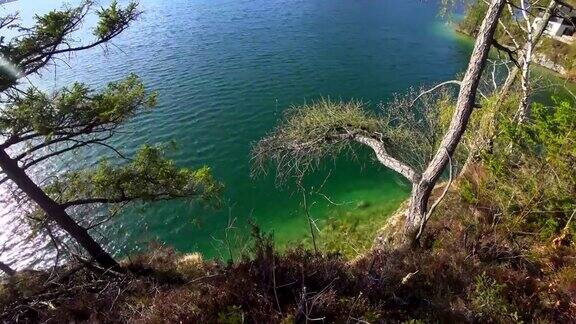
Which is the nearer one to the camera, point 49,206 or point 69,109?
point 69,109

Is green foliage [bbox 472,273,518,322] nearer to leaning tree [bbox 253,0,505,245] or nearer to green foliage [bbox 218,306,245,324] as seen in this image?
leaning tree [bbox 253,0,505,245]

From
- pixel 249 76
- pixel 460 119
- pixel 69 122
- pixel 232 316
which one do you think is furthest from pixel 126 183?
pixel 249 76

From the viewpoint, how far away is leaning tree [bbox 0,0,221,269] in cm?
881

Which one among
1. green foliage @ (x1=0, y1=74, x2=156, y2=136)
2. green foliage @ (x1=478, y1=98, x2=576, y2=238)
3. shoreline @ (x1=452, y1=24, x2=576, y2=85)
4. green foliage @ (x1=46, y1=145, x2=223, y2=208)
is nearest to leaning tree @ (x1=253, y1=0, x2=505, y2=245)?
green foliage @ (x1=478, y1=98, x2=576, y2=238)

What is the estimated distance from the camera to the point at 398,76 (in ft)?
110

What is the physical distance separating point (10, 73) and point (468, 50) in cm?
4072

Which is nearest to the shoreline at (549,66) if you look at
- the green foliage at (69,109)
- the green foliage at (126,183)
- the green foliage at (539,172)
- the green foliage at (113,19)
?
the green foliage at (539,172)

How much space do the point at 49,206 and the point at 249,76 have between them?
2465 cm

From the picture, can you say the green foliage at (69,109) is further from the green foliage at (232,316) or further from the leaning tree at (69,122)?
the green foliage at (232,316)

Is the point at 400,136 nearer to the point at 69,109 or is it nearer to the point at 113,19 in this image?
the point at 113,19

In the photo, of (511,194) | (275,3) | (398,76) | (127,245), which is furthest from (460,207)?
(275,3)

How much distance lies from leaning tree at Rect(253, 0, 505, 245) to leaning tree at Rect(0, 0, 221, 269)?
207 inches

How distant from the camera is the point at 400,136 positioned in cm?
1833

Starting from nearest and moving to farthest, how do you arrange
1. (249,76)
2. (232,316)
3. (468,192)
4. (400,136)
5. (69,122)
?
(232,316), (69,122), (468,192), (400,136), (249,76)
